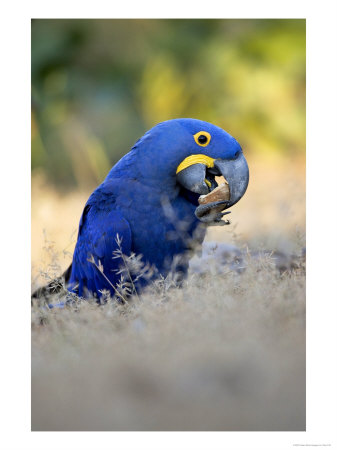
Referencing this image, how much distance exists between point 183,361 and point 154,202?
1552mm

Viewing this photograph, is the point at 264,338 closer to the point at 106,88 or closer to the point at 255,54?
the point at 255,54

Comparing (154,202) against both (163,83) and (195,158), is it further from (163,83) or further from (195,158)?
(163,83)

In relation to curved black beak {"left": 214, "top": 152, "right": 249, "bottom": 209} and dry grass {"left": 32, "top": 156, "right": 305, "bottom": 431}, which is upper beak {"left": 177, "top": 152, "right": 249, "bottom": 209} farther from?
dry grass {"left": 32, "top": 156, "right": 305, "bottom": 431}

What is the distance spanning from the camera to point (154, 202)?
3.58 m

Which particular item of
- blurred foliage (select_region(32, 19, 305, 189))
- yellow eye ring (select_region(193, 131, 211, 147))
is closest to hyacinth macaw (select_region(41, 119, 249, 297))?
yellow eye ring (select_region(193, 131, 211, 147))

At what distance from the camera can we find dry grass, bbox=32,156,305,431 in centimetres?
215

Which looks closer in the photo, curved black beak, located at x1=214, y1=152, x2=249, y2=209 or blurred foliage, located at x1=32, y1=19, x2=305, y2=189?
curved black beak, located at x1=214, y1=152, x2=249, y2=209

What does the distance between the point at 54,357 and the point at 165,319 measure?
0.56m

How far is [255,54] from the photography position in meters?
7.22

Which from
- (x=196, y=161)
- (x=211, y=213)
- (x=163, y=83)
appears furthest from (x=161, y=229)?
(x=163, y=83)
